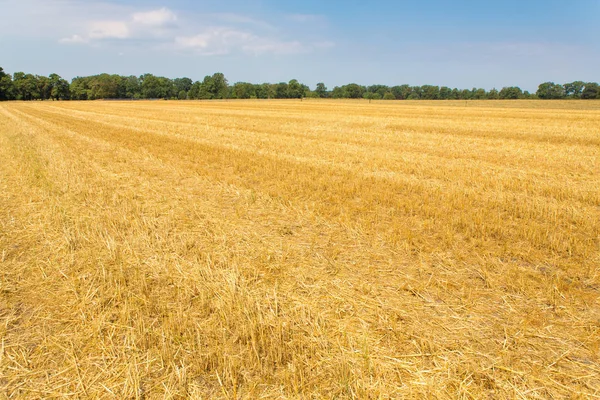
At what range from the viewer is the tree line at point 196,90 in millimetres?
116250

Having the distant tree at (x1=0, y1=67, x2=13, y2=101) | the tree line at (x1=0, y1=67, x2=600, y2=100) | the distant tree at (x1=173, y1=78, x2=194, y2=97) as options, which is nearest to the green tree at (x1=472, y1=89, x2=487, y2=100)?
the tree line at (x1=0, y1=67, x2=600, y2=100)

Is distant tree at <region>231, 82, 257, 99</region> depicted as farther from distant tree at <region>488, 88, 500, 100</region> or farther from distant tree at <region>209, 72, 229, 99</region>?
distant tree at <region>488, 88, 500, 100</region>

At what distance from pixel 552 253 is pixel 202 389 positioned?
14.8ft

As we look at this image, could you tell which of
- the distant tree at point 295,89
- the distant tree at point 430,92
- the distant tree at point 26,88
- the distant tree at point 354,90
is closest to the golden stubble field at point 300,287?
the distant tree at point 295,89

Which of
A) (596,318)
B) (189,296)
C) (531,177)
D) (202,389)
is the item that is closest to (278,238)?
(189,296)

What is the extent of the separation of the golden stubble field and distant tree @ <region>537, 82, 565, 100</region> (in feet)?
383

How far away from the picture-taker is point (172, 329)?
2939mm

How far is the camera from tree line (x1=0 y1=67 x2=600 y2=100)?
381 ft

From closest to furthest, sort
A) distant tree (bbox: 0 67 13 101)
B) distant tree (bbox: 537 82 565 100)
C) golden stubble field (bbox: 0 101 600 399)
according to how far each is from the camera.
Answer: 1. golden stubble field (bbox: 0 101 600 399)
2. distant tree (bbox: 537 82 565 100)
3. distant tree (bbox: 0 67 13 101)

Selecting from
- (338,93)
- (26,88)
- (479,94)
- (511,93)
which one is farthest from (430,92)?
(26,88)

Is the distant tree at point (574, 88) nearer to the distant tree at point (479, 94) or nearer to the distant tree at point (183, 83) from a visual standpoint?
the distant tree at point (479, 94)

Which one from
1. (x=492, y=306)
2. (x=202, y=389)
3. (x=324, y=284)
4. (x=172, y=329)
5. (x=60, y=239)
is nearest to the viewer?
(x=202, y=389)

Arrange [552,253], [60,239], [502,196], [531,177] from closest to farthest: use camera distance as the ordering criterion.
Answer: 1. [552,253]
2. [60,239]
3. [502,196]
4. [531,177]

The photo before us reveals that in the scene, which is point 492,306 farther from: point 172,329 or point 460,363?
point 172,329
